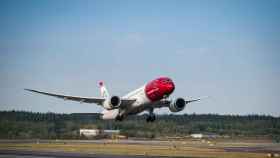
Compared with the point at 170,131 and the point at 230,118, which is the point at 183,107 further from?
the point at 230,118

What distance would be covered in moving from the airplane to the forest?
20081 millimetres

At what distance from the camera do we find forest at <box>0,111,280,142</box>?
11519 centimetres

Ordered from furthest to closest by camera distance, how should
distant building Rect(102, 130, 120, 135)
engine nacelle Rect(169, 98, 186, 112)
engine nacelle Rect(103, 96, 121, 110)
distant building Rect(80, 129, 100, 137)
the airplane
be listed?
distant building Rect(102, 130, 120, 135) → distant building Rect(80, 129, 100, 137) → engine nacelle Rect(169, 98, 186, 112) → engine nacelle Rect(103, 96, 121, 110) → the airplane

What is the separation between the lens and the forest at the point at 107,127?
11519 cm

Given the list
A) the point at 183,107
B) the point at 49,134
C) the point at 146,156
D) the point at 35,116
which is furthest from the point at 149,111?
the point at 35,116

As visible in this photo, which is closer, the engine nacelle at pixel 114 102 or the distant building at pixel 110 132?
the engine nacelle at pixel 114 102

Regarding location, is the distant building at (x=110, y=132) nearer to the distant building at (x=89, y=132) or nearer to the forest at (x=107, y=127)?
the forest at (x=107, y=127)

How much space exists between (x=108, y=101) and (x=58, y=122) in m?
52.4

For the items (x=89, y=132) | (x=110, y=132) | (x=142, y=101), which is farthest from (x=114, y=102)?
(x=110, y=132)

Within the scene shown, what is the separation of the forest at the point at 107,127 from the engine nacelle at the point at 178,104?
24857 millimetres

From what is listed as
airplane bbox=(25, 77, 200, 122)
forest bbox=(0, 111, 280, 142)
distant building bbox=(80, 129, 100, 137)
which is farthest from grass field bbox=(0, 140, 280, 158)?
Result: distant building bbox=(80, 129, 100, 137)

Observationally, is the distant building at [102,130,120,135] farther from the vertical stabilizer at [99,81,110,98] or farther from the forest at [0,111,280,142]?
the vertical stabilizer at [99,81,110,98]

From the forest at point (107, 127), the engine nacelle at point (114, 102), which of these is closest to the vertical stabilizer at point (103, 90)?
the forest at point (107, 127)

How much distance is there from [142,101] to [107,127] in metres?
52.1
